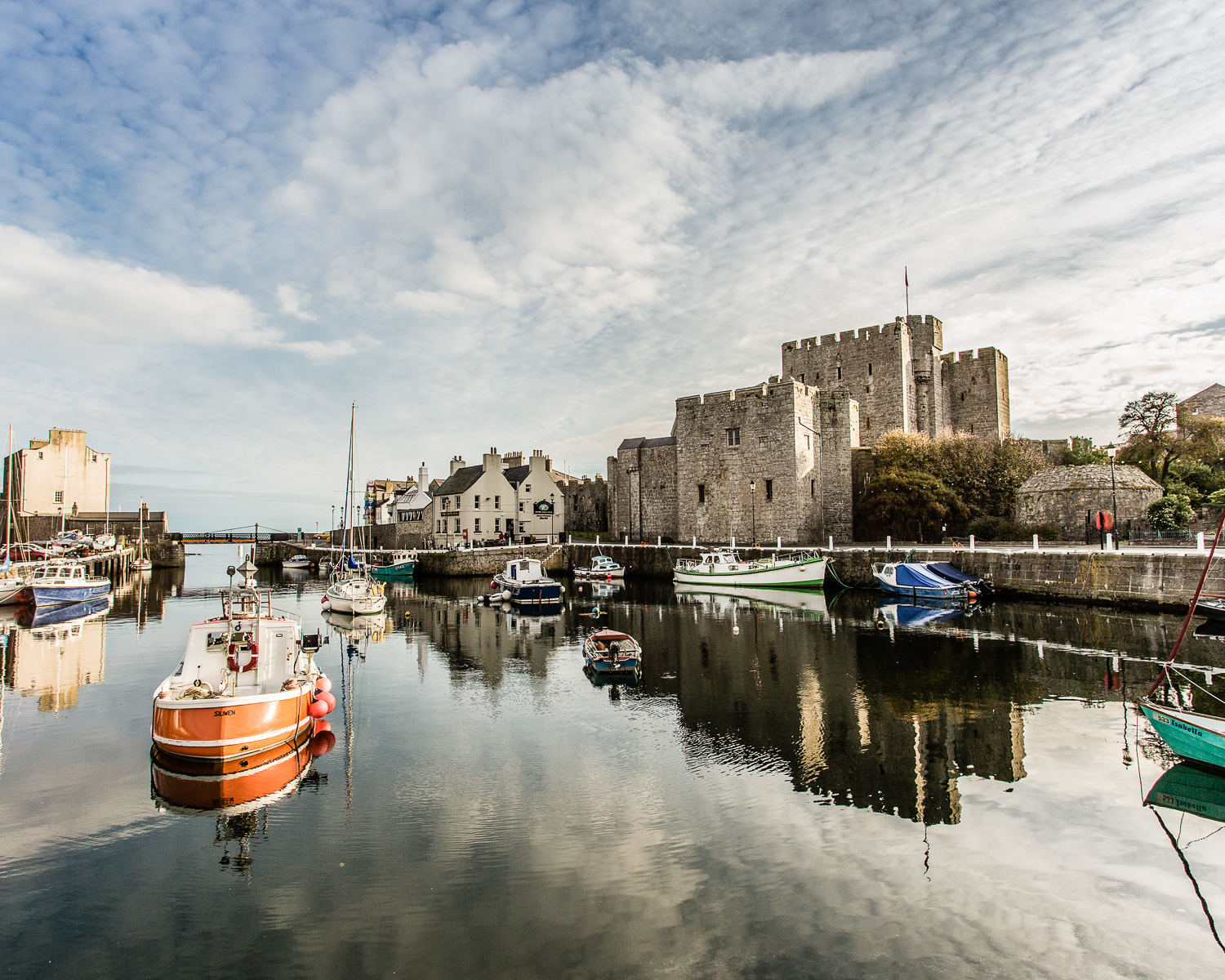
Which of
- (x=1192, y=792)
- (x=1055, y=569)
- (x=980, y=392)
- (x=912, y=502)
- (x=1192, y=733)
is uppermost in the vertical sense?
(x=980, y=392)

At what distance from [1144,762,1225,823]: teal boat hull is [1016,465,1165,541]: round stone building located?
24.1m

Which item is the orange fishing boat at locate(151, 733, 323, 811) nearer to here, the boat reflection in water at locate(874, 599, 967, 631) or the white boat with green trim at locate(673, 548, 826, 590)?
the boat reflection in water at locate(874, 599, 967, 631)

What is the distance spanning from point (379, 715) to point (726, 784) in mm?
7108

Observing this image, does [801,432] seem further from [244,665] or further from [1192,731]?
[244,665]

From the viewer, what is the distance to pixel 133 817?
26.2 feet

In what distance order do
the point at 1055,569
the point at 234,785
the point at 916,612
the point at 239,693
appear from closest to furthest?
1. the point at 234,785
2. the point at 239,693
3. the point at 916,612
4. the point at 1055,569

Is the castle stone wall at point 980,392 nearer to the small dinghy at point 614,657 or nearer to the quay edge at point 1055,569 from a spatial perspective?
the quay edge at point 1055,569

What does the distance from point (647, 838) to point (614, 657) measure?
8.43 metres

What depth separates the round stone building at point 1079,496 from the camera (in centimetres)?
2827

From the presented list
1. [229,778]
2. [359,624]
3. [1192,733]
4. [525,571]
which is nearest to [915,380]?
[525,571]

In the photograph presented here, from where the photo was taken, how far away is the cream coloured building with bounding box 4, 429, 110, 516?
176 feet

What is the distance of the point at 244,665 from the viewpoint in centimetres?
1070

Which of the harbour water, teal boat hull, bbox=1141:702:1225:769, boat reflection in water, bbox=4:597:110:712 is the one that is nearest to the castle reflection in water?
the harbour water

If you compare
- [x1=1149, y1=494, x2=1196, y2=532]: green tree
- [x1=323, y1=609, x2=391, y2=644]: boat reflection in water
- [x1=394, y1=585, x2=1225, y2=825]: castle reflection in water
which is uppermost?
[x1=1149, y1=494, x2=1196, y2=532]: green tree
